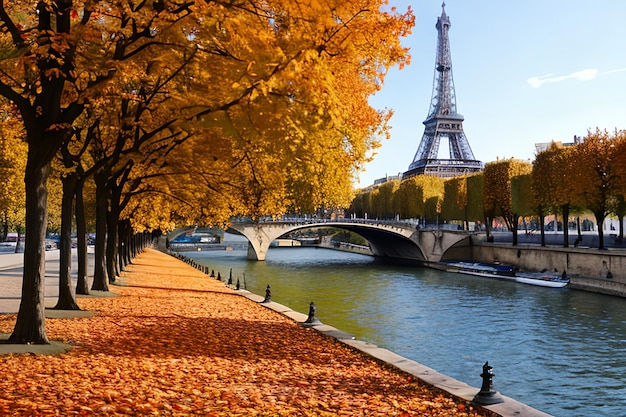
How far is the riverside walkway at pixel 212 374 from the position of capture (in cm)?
786

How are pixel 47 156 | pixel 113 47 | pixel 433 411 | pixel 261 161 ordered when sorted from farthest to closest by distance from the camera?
pixel 261 161 < pixel 113 47 < pixel 47 156 < pixel 433 411

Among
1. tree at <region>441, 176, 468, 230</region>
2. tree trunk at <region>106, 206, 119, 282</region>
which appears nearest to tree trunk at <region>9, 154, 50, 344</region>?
tree trunk at <region>106, 206, 119, 282</region>

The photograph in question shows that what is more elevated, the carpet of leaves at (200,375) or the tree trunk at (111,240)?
the tree trunk at (111,240)

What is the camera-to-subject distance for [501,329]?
2831 centimetres

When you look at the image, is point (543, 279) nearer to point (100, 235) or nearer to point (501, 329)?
point (501, 329)

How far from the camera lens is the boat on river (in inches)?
1921

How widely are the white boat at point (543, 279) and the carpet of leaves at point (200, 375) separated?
38.3 metres

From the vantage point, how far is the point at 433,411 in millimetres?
8422

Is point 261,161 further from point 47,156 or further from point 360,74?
point 47,156

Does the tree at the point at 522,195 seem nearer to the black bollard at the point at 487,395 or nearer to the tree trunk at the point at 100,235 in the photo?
the tree trunk at the point at 100,235

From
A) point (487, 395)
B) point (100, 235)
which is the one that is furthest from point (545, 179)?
point (487, 395)

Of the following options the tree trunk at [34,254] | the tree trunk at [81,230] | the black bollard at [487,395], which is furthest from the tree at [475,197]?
the tree trunk at [34,254]

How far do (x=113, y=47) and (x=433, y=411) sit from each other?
10.9 metres

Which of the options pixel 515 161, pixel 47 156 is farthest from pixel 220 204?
pixel 515 161
